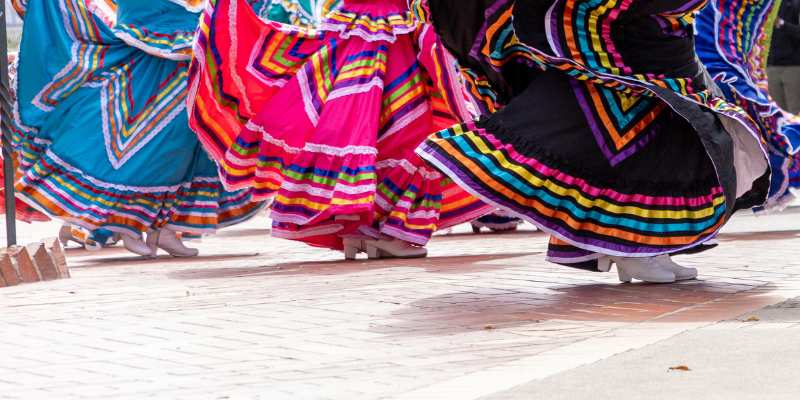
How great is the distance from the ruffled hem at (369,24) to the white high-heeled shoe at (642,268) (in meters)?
2.35

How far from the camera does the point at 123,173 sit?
859 cm

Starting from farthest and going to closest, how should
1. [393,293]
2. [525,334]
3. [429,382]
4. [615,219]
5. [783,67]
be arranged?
[783,67] < [393,293] < [615,219] < [525,334] < [429,382]

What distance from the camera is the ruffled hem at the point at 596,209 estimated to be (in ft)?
16.9

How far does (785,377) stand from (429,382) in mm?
822

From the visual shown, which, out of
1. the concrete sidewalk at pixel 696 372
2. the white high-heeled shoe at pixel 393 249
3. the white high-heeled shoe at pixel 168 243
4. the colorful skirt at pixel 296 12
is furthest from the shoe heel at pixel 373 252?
the concrete sidewalk at pixel 696 372

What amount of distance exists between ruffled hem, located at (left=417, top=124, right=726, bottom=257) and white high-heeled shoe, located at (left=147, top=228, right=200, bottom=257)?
3.82m

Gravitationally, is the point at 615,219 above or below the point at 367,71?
below

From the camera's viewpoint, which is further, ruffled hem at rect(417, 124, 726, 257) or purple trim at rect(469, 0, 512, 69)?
purple trim at rect(469, 0, 512, 69)

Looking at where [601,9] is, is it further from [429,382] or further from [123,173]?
[123,173]

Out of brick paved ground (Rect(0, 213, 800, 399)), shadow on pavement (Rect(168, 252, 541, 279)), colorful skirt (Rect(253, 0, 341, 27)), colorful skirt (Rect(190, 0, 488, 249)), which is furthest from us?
colorful skirt (Rect(253, 0, 341, 27))

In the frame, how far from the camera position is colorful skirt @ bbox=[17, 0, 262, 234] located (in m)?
8.57

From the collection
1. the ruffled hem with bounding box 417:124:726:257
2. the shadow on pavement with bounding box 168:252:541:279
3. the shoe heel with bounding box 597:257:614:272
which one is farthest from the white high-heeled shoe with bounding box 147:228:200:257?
the ruffled hem with bounding box 417:124:726:257

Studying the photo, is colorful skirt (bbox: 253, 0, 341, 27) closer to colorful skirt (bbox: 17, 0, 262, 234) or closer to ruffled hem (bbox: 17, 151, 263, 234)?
colorful skirt (bbox: 17, 0, 262, 234)

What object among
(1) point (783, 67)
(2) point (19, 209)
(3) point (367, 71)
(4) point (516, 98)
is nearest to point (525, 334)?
(4) point (516, 98)
